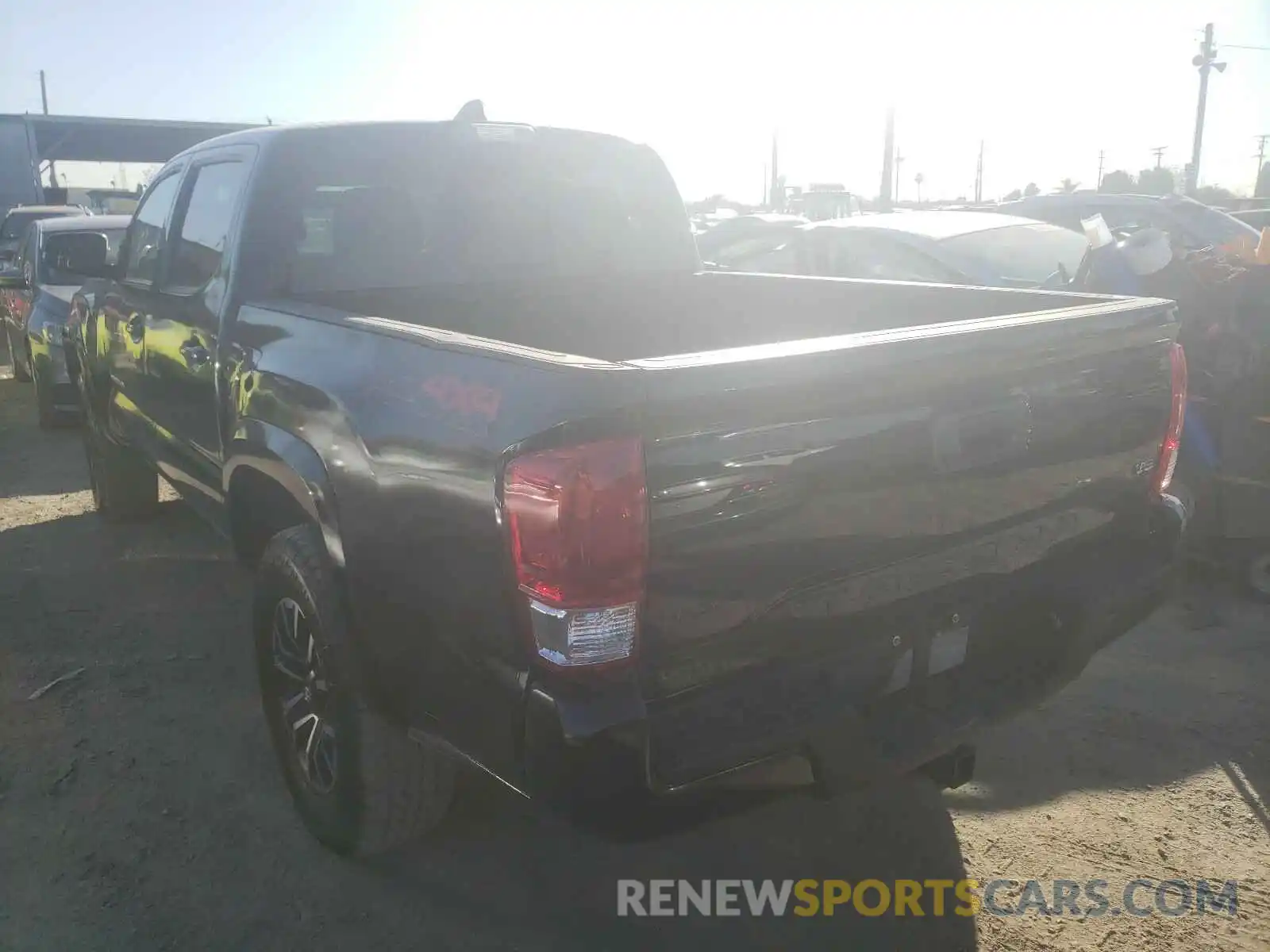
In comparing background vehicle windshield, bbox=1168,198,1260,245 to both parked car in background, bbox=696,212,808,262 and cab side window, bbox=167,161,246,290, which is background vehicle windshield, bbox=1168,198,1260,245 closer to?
parked car in background, bbox=696,212,808,262

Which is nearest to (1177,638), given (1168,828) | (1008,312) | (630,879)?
(1168,828)

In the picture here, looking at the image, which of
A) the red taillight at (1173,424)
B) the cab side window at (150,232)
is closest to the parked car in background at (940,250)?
the cab side window at (150,232)

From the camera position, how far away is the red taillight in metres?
2.89

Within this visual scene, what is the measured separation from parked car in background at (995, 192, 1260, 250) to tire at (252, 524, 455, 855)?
28.9ft

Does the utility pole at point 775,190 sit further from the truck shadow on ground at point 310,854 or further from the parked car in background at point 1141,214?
the truck shadow on ground at point 310,854

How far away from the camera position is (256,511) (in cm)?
335

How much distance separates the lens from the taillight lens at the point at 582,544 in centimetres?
182

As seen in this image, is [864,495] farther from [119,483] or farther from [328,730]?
[119,483]

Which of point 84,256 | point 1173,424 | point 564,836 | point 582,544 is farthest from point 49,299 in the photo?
point 1173,424

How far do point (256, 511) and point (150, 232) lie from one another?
1.80m

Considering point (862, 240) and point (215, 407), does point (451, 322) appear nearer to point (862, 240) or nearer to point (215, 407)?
point (215, 407)

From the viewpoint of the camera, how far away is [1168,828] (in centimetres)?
306

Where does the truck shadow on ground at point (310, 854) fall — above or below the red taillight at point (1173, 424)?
below

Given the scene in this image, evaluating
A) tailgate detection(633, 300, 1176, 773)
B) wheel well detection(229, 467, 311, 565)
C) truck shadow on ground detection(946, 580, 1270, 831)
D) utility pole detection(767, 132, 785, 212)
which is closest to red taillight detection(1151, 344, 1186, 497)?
tailgate detection(633, 300, 1176, 773)
